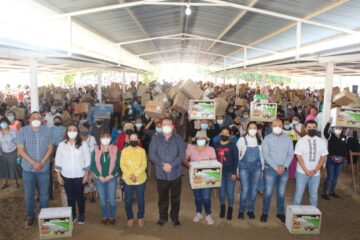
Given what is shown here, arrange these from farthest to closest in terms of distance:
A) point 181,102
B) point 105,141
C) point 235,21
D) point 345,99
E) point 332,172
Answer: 1. point 235,21
2. point 345,99
3. point 181,102
4. point 332,172
5. point 105,141

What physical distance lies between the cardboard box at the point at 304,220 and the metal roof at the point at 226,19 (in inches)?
182

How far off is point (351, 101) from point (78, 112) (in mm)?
8878

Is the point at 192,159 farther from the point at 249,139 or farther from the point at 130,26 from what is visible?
the point at 130,26

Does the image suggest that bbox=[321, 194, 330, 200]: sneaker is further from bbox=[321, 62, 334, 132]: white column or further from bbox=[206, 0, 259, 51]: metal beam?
bbox=[206, 0, 259, 51]: metal beam

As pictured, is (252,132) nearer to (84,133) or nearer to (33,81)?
(84,133)

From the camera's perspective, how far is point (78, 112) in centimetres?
1122

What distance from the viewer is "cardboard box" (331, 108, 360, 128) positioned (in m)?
7.49

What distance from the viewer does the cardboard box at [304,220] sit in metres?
5.46

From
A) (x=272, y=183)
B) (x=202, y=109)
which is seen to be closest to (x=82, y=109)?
(x=202, y=109)

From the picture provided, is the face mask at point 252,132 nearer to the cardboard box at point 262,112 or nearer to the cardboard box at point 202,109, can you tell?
the cardboard box at point 202,109

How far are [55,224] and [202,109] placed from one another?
402 centimetres

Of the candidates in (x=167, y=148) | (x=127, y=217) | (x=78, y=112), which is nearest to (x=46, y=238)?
(x=127, y=217)

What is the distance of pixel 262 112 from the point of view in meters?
8.82

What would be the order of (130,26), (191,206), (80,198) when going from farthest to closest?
(130,26), (191,206), (80,198)
